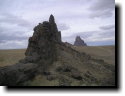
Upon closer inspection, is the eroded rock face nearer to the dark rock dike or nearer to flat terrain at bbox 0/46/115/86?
the dark rock dike

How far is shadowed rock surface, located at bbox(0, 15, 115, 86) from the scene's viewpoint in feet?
18.2

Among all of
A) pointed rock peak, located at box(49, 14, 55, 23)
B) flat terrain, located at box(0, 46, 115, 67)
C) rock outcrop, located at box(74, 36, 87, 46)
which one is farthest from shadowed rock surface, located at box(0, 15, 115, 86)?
rock outcrop, located at box(74, 36, 87, 46)

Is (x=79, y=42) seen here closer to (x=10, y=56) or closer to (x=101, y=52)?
(x=101, y=52)

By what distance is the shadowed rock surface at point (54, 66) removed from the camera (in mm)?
5547

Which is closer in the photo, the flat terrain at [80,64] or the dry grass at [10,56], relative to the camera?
the flat terrain at [80,64]

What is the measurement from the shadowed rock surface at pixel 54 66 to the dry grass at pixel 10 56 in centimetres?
11

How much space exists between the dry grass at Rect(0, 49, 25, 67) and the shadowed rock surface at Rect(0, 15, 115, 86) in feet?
0.35

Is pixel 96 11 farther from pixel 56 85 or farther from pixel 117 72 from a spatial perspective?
pixel 56 85

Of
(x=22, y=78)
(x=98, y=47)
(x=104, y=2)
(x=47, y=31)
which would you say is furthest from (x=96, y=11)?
(x=22, y=78)

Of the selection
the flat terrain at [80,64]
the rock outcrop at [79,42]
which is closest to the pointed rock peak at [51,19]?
the rock outcrop at [79,42]

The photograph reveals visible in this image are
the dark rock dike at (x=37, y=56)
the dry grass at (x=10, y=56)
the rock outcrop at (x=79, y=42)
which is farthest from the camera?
the dry grass at (x=10, y=56)

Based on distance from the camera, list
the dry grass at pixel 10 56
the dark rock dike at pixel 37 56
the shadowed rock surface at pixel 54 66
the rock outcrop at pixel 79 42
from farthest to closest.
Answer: the dry grass at pixel 10 56 < the dark rock dike at pixel 37 56 < the shadowed rock surface at pixel 54 66 < the rock outcrop at pixel 79 42

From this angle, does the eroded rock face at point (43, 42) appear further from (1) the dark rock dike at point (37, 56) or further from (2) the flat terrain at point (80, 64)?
(2) the flat terrain at point (80, 64)

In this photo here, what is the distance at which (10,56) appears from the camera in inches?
230
